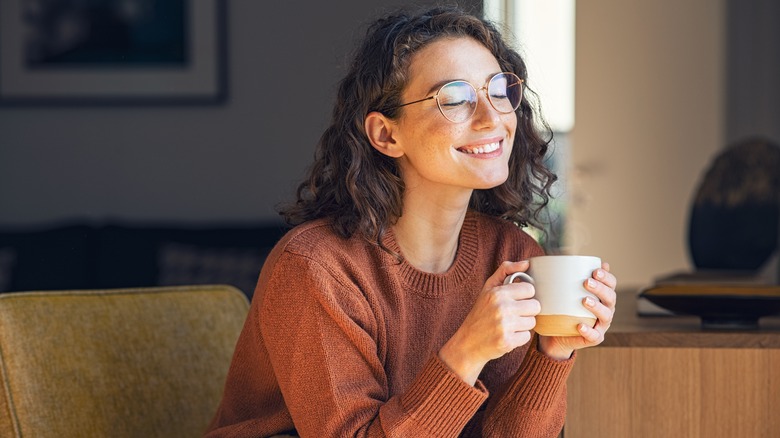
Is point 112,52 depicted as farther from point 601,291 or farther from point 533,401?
point 601,291

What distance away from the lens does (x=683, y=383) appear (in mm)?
1361

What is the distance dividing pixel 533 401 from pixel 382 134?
1.40 ft

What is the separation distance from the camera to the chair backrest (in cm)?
147

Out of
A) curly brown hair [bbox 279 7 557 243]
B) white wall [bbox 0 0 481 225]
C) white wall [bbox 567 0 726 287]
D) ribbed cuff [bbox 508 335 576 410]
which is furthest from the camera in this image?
white wall [bbox 567 0 726 287]

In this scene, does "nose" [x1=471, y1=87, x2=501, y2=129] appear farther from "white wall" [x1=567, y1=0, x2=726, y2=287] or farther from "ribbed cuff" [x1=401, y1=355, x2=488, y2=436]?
"white wall" [x1=567, y1=0, x2=726, y2=287]

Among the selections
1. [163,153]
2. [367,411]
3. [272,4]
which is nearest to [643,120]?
[272,4]

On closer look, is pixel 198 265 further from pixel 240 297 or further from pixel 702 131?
pixel 702 131

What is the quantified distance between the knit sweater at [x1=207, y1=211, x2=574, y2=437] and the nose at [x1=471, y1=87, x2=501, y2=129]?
8.3 inches

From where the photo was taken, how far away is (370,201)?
4.68 ft

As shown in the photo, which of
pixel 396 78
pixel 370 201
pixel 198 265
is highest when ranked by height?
pixel 396 78

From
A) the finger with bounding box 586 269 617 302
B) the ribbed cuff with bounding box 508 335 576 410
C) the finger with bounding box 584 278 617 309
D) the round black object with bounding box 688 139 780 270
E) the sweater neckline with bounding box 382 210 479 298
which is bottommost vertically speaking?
the round black object with bounding box 688 139 780 270

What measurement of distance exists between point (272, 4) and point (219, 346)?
2.15 m

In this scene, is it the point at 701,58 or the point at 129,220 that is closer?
the point at 129,220

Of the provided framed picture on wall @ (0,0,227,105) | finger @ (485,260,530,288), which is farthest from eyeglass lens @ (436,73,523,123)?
framed picture on wall @ (0,0,227,105)
